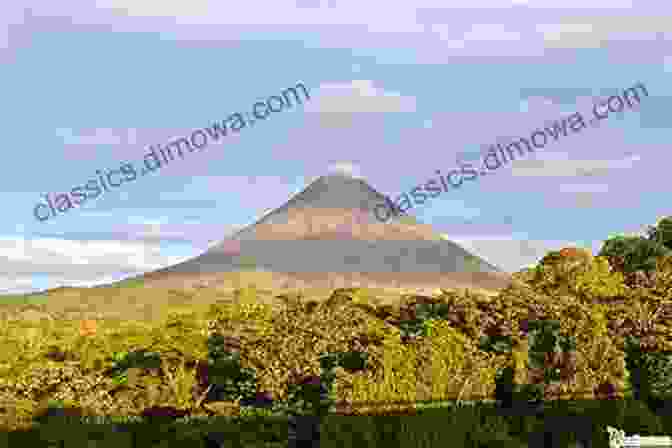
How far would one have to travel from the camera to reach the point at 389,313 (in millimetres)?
31844

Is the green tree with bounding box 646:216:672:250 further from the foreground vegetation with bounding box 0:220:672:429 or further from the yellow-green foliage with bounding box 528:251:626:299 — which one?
the foreground vegetation with bounding box 0:220:672:429

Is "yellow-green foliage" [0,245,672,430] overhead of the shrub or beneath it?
beneath

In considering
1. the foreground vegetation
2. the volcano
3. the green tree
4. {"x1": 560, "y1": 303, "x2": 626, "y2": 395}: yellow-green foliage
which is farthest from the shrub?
the volcano

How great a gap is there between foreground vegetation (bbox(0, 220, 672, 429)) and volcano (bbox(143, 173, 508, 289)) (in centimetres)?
10177

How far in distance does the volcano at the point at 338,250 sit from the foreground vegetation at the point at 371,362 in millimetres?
101771

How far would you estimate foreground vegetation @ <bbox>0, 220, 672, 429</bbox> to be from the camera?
26578 millimetres

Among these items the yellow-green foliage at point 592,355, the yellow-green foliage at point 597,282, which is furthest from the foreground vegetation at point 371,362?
the yellow-green foliage at point 597,282

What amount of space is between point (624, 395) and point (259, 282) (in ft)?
358

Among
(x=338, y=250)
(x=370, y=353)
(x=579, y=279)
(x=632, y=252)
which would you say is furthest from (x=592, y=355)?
(x=338, y=250)

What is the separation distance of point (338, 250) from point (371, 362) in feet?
408

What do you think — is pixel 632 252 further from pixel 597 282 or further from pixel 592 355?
pixel 592 355

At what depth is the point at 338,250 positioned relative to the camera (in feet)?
495

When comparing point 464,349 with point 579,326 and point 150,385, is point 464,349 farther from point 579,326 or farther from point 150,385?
point 150,385

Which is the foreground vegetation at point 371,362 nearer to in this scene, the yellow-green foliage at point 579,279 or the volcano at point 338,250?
the yellow-green foliage at point 579,279
